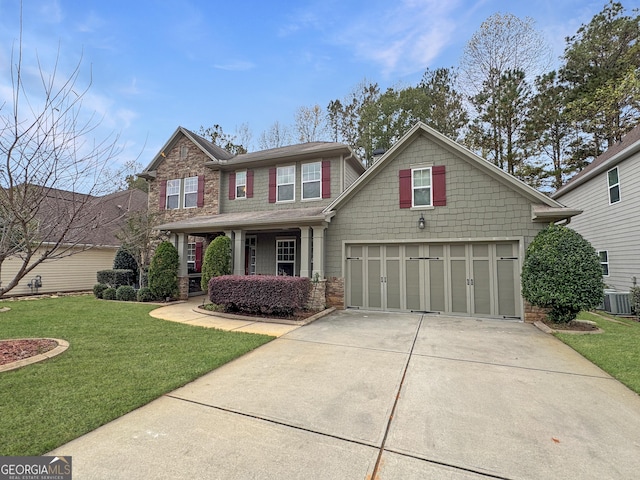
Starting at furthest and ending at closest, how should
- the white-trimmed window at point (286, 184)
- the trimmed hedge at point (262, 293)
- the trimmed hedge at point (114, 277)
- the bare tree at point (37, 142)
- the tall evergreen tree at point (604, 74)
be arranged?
the tall evergreen tree at point (604, 74) → the trimmed hedge at point (114, 277) → the white-trimmed window at point (286, 184) → the trimmed hedge at point (262, 293) → the bare tree at point (37, 142)

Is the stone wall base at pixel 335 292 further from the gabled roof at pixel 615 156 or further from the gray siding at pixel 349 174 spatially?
the gabled roof at pixel 615 156

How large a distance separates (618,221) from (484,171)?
639 centimetres

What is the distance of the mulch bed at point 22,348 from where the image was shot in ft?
14.7

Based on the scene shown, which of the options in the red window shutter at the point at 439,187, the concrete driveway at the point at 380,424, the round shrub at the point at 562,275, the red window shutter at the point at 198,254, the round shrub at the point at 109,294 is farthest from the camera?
the red window shutter at the point at 198,254

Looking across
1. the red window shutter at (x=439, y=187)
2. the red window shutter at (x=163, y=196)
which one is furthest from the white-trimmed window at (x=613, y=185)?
the red window shutter at (x=163, y=196)

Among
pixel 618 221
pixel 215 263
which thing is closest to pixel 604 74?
pixel 618 221

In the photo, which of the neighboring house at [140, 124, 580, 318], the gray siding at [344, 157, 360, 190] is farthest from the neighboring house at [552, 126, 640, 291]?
the gray siding at [344, 157, 360, 190]

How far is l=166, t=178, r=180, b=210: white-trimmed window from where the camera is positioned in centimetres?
1425

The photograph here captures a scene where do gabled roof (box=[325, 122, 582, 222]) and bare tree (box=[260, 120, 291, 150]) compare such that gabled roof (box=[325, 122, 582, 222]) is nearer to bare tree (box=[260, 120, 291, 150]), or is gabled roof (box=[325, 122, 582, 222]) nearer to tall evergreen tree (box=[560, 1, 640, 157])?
tall evergreen tree (box=[560, 1, 640, 157])

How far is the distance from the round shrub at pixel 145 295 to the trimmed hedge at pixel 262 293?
150 inches

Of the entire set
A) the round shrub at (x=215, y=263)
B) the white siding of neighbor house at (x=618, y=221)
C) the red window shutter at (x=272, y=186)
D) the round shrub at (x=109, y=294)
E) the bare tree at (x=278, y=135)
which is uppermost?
the bare tree at (x=278, y=135)

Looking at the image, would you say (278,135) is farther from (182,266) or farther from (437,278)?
(437,278)

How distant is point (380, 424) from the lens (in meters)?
2.91

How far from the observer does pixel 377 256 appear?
9430 millimetres
